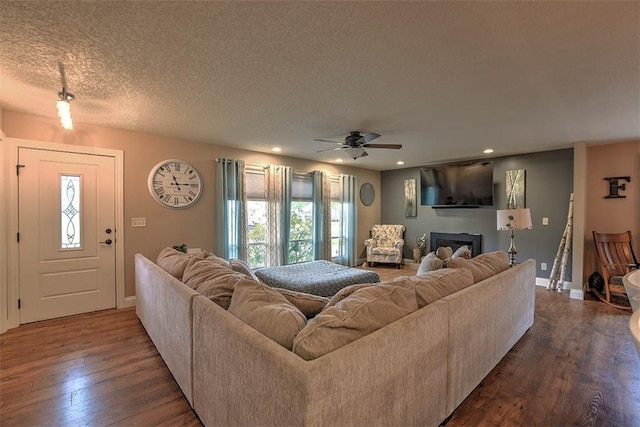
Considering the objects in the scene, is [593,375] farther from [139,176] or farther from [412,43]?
[139,176]

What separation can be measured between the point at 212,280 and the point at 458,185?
5.24 meters

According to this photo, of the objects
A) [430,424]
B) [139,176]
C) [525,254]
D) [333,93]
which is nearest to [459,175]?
[525,254]

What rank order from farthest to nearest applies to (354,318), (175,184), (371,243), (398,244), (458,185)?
(371,243)
(398,244)
(458,185)
(175,184)
(354,318)

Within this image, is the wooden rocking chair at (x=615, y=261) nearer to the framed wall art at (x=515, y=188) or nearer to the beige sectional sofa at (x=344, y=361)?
the framed wall art at (x=515, y=188)

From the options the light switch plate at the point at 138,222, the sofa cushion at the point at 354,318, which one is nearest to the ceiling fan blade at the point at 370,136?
the sofa cushion at the point at 354,318

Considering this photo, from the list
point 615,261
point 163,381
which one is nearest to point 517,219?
point 615,261

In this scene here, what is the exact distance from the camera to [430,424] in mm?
1550

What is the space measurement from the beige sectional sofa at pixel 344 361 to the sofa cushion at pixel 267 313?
0.18 ft

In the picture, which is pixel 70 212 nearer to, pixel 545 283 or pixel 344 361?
pixel 344 361

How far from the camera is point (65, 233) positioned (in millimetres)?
3457

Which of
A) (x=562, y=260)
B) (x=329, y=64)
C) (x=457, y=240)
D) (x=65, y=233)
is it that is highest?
(x=329, y=64)

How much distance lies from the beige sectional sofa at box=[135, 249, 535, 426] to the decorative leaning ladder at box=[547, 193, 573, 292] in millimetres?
3163

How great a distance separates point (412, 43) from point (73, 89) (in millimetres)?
2825

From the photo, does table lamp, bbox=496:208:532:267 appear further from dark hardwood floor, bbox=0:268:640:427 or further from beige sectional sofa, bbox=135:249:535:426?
beige sectional sofa, bbox=135:249:535:426
